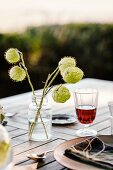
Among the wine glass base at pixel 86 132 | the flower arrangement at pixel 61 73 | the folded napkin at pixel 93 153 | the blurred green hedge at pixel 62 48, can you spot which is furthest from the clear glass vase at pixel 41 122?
the blurred green hedge at pixel 62 48

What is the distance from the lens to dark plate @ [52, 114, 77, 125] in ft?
5.37

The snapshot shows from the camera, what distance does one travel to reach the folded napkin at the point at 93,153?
1.09 m

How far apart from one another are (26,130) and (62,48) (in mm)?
3665

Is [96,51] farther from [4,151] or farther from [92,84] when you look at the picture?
[4,151]

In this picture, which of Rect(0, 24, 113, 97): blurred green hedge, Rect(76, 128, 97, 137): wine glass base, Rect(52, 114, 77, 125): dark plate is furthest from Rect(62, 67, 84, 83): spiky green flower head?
Rect(0, 24, 113, 97): blurred green hedge

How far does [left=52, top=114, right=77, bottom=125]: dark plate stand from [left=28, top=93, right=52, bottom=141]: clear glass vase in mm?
192

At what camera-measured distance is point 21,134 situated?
150cm

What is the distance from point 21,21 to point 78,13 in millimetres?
834

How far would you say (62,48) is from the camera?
516 centimetres

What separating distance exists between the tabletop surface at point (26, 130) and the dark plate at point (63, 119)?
0.08 feet

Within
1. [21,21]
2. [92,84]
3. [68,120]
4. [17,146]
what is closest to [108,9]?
[21,21]

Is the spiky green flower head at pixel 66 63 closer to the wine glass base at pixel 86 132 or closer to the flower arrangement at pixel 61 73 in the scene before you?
the flower arrangement at pixel 61 73

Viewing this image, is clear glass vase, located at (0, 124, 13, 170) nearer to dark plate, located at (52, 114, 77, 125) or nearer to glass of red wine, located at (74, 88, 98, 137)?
glass of red wine, located at (74, 88, 98, 137)

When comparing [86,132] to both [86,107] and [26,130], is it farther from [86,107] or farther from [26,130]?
[26,130]
